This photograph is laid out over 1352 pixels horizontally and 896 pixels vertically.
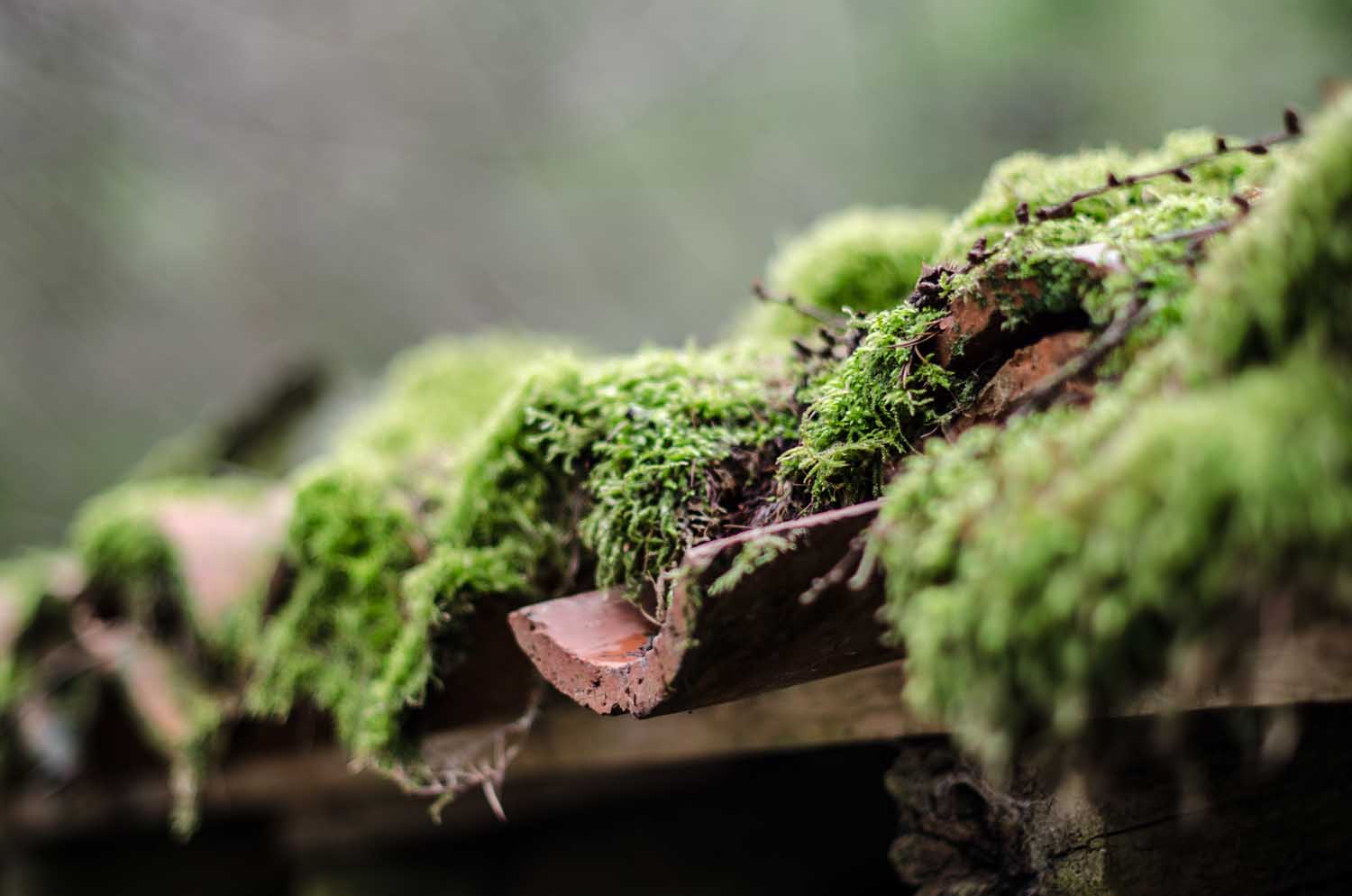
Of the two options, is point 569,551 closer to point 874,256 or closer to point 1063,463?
point 1063,463

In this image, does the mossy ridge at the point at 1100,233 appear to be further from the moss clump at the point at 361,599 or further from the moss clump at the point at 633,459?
the moss clump at the point at 361,599

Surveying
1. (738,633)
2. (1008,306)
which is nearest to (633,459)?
(738,633)

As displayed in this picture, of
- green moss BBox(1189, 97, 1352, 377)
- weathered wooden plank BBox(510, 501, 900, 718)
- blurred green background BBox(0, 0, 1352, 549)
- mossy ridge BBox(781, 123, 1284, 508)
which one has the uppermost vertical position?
blurred green background BBox(0, 0, 1352, 549)

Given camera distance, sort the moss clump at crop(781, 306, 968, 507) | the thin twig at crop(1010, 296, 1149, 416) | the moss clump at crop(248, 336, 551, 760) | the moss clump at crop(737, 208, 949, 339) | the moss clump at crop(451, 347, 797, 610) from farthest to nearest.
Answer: the moss clump at crop(737, 208, 949, 339) → the moss clump at crop(248, 336, 551, 760) → the moss clump at crop(451, 347, 797, 610) → the moss clump at crop(781, 306, 968, 507) → the thin twig at crop(1010, 296, 1149, 416)

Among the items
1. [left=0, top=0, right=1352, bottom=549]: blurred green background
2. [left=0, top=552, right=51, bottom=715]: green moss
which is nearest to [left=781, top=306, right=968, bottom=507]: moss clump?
[left=0, top=552, right=51, bottom=715]: green moss

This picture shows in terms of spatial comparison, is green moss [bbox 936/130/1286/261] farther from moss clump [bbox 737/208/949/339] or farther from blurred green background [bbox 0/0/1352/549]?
blurred green background [bbox 0/0/1352/549]

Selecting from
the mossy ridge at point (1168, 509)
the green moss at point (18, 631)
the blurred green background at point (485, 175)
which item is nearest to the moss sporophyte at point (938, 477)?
the mossy ridge at point (1168, 509)

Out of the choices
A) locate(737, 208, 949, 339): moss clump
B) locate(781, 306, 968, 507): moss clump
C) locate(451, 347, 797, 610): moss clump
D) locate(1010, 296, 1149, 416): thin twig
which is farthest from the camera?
locate(737, 208, 949, 339): moss clump

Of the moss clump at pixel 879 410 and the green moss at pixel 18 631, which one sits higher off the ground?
the green moss at pixel 18 631
